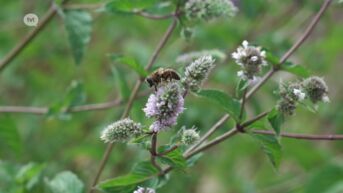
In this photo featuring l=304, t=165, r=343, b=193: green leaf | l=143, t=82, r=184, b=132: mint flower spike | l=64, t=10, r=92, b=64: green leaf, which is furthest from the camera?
l=304, t=165, r=343, b=193: green leaf

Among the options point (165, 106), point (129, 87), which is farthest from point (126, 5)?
point (129, 87)

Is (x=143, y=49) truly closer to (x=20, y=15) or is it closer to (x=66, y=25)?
(x=20, y=15)

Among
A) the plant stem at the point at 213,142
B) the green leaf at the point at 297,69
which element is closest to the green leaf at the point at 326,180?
the green leaf at the point at 297,69

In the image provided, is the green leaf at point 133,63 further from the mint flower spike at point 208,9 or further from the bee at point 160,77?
the bee at point 160,77

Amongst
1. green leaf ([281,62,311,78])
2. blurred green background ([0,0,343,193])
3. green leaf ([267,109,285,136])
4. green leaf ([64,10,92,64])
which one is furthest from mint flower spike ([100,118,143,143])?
blurred green background ([0,0,343,193])

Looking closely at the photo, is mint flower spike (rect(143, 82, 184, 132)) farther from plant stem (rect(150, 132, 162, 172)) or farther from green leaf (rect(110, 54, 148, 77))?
green leaf (rect(110, 54, 148, 77))

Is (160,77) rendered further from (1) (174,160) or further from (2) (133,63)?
(2) (133,63)

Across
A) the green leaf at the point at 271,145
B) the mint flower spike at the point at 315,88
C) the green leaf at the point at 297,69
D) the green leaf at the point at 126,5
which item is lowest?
the green leaf at the point at 271,145
